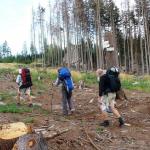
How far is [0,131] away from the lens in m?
9.28

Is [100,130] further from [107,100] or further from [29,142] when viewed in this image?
[29,142]

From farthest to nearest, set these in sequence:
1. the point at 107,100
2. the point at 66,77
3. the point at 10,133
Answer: the point at 66,77
the point at 107,100
the point at 10,133

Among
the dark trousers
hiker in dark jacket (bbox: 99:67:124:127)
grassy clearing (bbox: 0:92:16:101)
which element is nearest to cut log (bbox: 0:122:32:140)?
hiker in dark jacket (bbox: 99:67:124:127)

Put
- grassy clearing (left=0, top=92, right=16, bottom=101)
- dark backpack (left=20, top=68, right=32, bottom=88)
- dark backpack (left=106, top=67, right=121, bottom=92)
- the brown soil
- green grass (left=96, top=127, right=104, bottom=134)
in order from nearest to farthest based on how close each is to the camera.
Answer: the brown soil → green grass (left=96, top=127, right=104, bottom=134) → dark backpack (left=106, top=67, right=121, bottom=92) → dark backpack (left=20, top=68, right=32, bottom=88) → grassy clearing (left=0, top=92, right=16, bottom=101)

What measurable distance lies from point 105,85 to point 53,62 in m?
69.6

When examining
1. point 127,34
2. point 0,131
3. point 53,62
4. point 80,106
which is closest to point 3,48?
point 53,62

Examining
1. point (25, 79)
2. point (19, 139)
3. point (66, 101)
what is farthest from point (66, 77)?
point (19, 139)

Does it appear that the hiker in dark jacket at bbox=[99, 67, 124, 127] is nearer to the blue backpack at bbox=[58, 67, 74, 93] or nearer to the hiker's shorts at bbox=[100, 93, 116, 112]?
the hiker's shorts at bbox=[100, 93, 116, 112]

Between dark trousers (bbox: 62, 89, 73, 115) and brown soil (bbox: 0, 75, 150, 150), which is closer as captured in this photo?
brown soil (bbox: 0, 75, 150, 150)

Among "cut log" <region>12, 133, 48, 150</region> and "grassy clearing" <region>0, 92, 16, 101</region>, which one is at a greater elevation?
"grassy clearing" <region>0, 92, 16, 101</region>

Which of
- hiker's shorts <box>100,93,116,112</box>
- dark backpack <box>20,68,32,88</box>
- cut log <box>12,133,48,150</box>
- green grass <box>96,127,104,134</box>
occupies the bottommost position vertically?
green grass <box>96,127,104,134</box>

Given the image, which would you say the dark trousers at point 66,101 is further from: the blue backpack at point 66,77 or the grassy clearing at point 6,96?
the grassy clearing at point 6,96

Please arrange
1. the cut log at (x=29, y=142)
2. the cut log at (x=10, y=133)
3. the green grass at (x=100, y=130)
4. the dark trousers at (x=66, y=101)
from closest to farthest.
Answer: the cut log at (x=29, y=142)
the cut log at (x=10, y=133)
the green grass at (x=100, y=130)
the dark trousers at (x=66, y=101)

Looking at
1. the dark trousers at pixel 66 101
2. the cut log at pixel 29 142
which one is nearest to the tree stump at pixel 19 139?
the cut log at pixel 29 142
